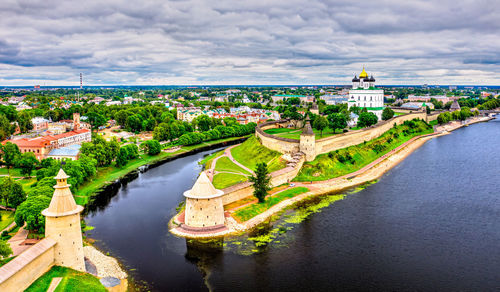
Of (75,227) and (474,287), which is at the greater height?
(75,227)

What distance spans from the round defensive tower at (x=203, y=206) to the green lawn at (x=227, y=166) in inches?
621

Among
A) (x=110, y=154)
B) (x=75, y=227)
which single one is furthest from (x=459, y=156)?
(x=75, y=227)

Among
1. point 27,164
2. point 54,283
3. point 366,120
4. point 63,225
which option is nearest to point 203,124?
point 366,120

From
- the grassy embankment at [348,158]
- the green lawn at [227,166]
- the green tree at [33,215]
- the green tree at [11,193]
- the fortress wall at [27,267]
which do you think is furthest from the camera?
the green lawn at [227,166]

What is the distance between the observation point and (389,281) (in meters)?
25.0

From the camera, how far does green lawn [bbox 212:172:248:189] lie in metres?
42.8

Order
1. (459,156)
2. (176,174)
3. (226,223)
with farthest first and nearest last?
(459,156), (176,174), (226,223)

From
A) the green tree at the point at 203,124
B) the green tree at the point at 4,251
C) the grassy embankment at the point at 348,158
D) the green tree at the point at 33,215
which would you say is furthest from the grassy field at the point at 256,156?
the green tree at the point at 4,251

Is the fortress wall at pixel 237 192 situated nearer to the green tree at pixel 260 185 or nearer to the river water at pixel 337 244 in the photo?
the green tree at pixel 260 185

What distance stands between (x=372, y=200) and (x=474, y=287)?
56.6 feet

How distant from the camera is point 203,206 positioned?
32469 millimetres

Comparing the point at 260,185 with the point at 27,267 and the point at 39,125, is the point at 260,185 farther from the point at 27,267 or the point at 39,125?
the point at 39,125

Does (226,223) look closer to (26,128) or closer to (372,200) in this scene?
(372,200)

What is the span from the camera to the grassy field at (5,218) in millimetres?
32281
